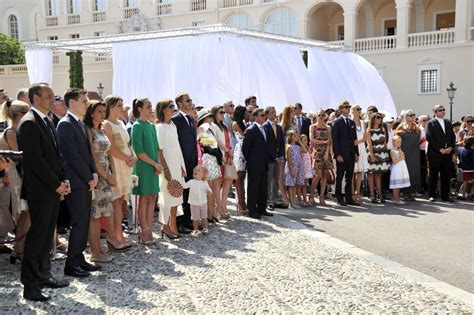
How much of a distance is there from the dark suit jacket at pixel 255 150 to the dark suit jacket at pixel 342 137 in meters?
2.02

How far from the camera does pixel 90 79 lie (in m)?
43.5

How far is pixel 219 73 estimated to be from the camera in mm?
16531

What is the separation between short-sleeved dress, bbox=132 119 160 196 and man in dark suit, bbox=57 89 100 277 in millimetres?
1268

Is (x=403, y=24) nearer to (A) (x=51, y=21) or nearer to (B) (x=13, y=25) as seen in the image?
(A) (x=51, y=21)

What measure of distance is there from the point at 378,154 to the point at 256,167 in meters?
3.26

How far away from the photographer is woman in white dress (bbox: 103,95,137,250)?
7141 millimetres

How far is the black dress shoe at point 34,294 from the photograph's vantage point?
17.2ft

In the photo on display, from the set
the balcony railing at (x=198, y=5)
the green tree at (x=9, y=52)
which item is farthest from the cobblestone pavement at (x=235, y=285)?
the green tree at (x=9, y=52)

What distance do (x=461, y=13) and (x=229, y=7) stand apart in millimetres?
16273

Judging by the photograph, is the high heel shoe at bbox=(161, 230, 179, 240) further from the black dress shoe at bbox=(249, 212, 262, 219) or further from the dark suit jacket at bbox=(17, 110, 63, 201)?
the dark suit jacket at bbox=(17, 110, 63, 201)

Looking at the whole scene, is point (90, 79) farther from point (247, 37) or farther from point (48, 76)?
point (247, 37)

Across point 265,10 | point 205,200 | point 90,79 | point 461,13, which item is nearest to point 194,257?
point 205,200

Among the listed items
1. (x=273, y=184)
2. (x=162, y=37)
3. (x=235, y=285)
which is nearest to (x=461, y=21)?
(x=162, y=37)

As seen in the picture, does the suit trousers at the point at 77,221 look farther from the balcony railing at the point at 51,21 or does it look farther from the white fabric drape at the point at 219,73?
the balcony railing at the point at 51,21
